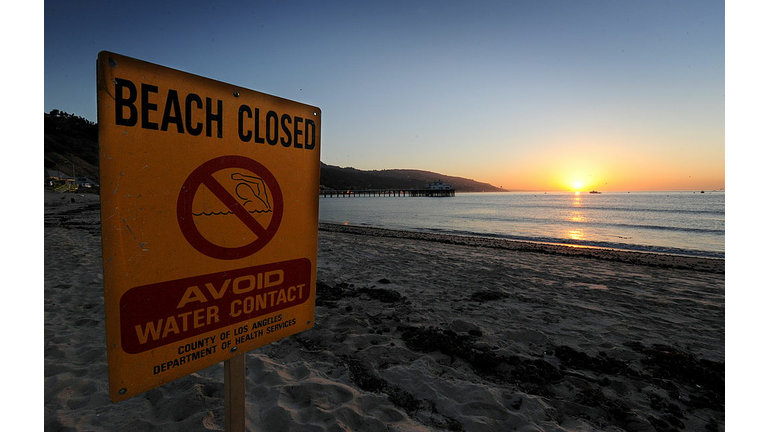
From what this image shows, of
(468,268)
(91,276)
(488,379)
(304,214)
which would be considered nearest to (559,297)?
(468,268)

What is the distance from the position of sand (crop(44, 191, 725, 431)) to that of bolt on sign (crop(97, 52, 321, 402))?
165 centimetres

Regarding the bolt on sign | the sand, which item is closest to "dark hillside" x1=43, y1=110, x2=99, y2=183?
the sand

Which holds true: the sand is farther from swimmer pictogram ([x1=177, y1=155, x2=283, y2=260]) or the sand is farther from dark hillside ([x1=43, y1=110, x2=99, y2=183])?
dark hillside ([x1=43, y1=110, x2=99, y2=183])

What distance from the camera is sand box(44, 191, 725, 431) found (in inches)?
107

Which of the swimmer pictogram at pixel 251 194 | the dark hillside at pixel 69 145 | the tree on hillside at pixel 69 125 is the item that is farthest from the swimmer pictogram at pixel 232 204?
the tree on hillside at pixel 69 125

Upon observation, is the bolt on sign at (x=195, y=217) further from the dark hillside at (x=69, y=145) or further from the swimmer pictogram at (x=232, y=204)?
the dark hillside at (x=69, y=145)

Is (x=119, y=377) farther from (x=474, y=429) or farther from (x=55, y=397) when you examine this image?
(x=55, y=397)

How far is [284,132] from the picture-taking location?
1510 mm

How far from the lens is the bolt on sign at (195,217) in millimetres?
1075

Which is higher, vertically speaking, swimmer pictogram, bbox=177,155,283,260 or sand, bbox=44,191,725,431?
swimmer pictogram, bbox=177,155,283,260

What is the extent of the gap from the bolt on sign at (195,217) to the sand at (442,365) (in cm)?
165

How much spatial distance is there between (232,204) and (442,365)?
122 inches

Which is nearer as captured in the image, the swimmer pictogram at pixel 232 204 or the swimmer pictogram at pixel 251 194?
the swimmer pictogram at pixel 232 204

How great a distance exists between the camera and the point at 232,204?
136cm
